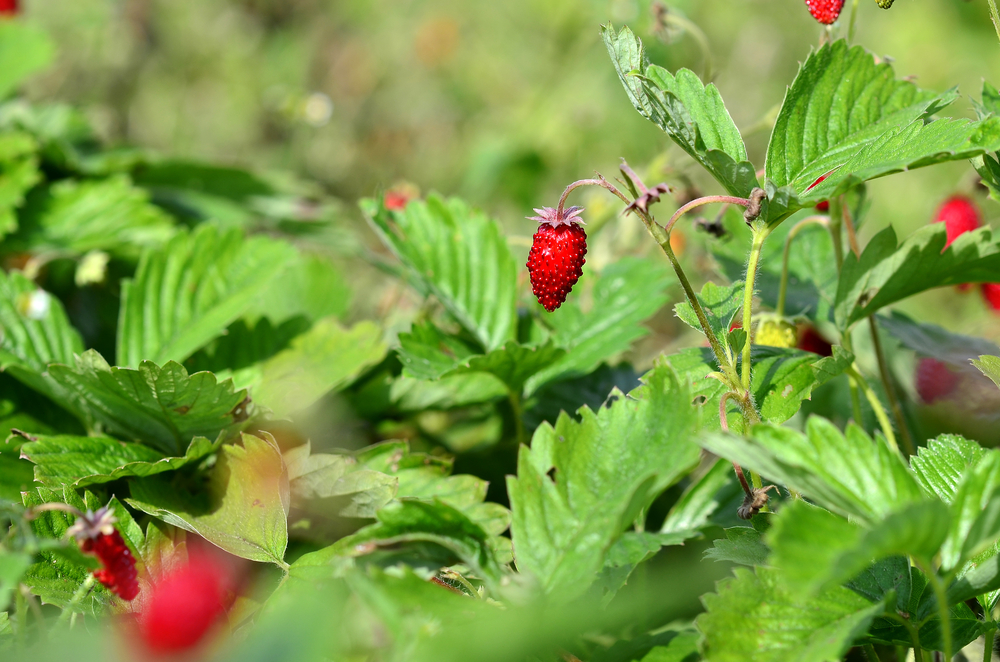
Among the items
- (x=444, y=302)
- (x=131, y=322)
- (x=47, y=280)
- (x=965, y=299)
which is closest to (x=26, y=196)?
(x=47, y=280)

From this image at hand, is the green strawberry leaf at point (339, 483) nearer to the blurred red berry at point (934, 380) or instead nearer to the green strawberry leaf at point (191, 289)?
the green strawberry leaf at point (191, 289)

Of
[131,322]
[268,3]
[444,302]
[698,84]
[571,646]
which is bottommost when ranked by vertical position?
[571,646]

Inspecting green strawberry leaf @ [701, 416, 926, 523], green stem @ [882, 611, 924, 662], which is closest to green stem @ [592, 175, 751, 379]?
green strawberry leaf @ [701, 416, 926, 523]

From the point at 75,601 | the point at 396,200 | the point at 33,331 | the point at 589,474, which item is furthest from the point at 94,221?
the point at 589,474

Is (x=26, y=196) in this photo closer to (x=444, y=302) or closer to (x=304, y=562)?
(x=444, y=302)

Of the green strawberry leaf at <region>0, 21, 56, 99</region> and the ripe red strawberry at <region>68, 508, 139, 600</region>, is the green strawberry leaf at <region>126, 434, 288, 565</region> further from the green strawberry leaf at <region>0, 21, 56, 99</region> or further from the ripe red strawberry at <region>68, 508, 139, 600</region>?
the green strawberry leaf at <region>0, 21, 56, 99</region>

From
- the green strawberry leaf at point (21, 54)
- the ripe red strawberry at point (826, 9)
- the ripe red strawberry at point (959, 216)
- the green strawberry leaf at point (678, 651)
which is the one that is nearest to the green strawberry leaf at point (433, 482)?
the green strawberry leaf at point (678, 651)
